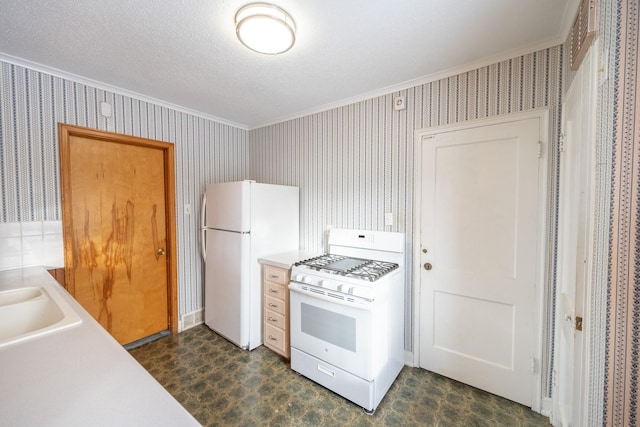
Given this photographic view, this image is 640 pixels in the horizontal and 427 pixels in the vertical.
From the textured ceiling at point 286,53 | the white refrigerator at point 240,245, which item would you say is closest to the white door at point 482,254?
the textured ceiling at point 286,53

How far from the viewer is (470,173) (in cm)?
199

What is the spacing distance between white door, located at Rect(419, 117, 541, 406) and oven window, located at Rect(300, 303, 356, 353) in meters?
0.75

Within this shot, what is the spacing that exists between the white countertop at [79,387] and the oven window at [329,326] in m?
1.35

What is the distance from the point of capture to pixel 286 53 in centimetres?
182

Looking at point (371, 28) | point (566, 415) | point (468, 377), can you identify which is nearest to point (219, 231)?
point (371, 28)

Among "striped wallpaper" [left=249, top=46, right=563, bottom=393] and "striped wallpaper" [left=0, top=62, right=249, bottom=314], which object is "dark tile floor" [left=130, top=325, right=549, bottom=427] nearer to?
"striped wallpaper" [left=249, top=46, right=563, bottom=393]

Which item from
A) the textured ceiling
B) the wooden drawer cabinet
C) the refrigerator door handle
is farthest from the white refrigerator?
the textured ceiling

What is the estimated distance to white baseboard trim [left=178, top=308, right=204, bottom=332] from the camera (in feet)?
9.51

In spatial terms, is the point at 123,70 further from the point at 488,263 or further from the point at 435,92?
the point at 488,263

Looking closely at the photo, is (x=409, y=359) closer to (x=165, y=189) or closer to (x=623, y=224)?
(x=623, y=224)

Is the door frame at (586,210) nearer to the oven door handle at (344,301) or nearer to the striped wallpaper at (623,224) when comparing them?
the striped wallpaper at (623,224)

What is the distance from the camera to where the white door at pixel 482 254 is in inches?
71.4

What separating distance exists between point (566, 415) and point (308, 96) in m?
2.94

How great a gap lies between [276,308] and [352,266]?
→ 2.86 ft
